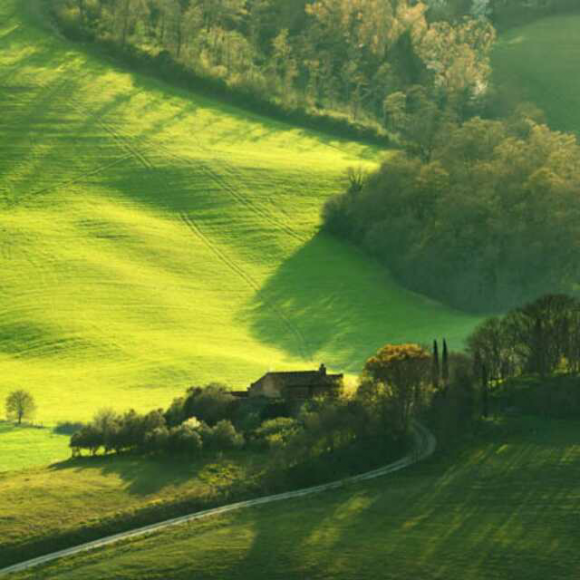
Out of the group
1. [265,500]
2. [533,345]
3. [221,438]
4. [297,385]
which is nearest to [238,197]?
[533,345]

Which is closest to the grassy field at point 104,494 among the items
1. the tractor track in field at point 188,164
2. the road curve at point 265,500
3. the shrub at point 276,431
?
the road curve at point 265,500

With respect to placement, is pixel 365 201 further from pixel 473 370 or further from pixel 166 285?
pixel 473 370

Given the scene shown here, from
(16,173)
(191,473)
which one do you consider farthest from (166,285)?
(191,473)

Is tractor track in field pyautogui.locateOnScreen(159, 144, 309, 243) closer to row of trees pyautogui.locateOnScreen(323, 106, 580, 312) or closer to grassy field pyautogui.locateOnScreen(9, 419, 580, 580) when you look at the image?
row of trees pyautogui.locateOnScreen(323, 106, 580, 312)

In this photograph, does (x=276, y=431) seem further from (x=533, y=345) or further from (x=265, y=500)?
(x=533, y=345)

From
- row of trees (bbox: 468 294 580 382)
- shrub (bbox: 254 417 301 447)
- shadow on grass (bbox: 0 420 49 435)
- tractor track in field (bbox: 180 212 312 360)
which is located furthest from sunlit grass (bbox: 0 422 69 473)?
tractor track in field (bbox: 180 212 312 360)

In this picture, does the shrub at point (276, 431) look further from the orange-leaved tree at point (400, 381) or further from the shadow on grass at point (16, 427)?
the shadow on grass at point (16, 427)
